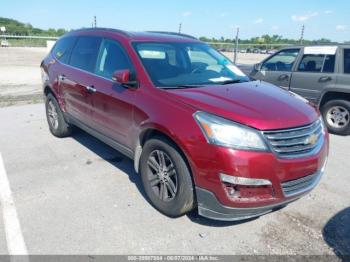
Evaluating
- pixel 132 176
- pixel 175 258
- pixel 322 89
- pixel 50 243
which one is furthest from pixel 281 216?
pixel 322 89

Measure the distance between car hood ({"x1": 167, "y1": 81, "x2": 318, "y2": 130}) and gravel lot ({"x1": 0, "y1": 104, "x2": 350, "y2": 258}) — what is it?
3.55 ft

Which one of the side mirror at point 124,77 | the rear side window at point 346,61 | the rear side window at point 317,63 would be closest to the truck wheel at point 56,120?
the side mirror at point 124,77

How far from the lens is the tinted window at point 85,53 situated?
4418 millimetres

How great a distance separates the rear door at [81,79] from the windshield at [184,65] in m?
0.95

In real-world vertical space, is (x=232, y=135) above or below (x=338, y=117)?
above

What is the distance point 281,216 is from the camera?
3.36m

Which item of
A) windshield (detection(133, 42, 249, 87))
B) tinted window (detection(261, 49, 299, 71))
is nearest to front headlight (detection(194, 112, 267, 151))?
windshield (detection(133, 42, 249, 87))

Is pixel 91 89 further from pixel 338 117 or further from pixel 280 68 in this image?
pixel 338 117

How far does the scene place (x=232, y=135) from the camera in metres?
2.68

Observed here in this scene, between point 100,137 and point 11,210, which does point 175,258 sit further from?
point 100,137

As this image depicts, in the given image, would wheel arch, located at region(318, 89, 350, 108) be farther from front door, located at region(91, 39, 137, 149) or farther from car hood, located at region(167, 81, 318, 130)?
front door, located at region(91, 39, 137, 149)

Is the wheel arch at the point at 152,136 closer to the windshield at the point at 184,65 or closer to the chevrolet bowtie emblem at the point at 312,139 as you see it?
the windshield at the point at 184,65

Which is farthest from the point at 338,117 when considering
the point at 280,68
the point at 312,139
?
the point at 312,139

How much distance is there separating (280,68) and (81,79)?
15.2ft
